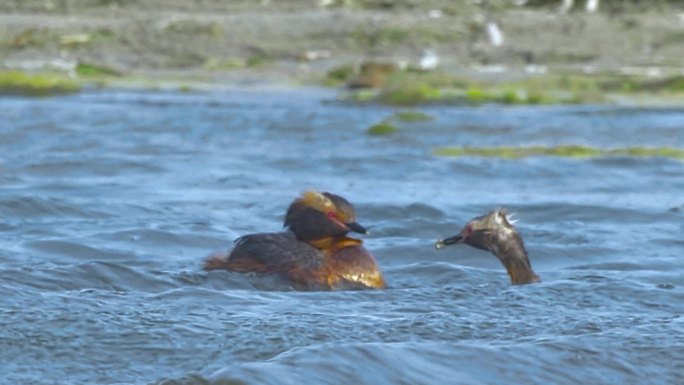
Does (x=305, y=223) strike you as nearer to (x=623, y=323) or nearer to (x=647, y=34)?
(x=623, y=323)

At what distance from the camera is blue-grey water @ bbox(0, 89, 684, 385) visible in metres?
6.59

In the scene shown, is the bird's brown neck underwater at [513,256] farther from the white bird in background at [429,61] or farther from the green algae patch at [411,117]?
the white bird in background at [429,61]

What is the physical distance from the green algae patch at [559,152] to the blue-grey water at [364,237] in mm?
316

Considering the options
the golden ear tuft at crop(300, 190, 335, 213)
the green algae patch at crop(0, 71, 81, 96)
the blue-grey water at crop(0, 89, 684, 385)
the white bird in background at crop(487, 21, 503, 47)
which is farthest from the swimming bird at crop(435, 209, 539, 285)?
the white bird in background at crop(487, 21, 503, 47)

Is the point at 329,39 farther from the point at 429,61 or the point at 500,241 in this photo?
the point at 500,241

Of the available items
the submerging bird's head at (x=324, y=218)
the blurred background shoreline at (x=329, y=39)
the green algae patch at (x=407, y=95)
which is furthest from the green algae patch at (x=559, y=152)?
Result: the blurred background shoreline at (x=329, y=39)

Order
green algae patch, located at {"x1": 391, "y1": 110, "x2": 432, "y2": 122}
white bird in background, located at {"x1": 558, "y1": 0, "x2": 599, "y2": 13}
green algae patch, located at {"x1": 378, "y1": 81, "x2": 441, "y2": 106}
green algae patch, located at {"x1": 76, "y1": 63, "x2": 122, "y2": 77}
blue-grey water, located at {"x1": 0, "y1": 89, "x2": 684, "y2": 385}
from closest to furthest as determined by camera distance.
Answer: blue-grey water, located at {"x1": 0, "y1": 89, "x2": 684, "y2": 385} < green algae patch, located at {"x1": 391, "y1": 110, "x2": 432, "y2": 122} < green algae patch, located at {"x1": 378, "y1": 81, "x2": 441, "y2": 106} < green algae patch, located at {"x1": 76, "y1": 63, "x2": 122, "y2": 77} < white bird in background, located at {"x1": 558, "y1": 0, "x2": 599, "y2": 13}

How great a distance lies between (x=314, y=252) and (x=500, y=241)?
36.9 inches

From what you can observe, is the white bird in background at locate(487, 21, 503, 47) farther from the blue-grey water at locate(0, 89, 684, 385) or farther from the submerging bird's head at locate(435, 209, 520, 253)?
the submerging bird's head at locate(435, 209, 520, 253)

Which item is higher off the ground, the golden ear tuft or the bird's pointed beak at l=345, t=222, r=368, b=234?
the golden ear tuft

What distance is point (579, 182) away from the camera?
13.3 m

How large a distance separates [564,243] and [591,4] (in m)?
15.9

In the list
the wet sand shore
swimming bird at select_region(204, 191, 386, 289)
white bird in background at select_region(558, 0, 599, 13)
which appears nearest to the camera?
swimming bird at select_region(204, 191, 386, 289)

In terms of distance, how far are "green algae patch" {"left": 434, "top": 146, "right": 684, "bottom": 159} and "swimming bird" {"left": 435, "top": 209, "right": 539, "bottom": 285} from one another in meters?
5.64
